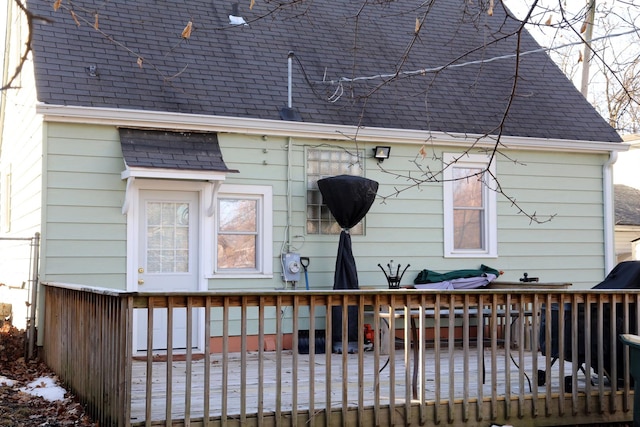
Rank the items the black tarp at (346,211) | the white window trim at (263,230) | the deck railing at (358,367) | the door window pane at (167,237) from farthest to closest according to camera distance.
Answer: the white window trim at (263,230), the black tarp at (346,211), the door window pane at (167,237), the deck railing at (358,367)

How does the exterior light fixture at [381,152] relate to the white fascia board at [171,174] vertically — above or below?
above

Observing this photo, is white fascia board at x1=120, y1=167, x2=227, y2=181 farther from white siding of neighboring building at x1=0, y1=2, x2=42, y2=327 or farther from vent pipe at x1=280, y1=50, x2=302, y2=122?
vent pipe at x1=280, y1=50, x2=302, y2=122

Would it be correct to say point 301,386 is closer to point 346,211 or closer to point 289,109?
point 346,211

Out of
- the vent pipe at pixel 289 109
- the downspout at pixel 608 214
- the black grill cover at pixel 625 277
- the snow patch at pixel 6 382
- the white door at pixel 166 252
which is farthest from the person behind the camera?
the downspout at pixel 608 214

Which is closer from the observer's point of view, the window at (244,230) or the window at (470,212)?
the window at (244,230)

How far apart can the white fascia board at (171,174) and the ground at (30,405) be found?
2.42 meters

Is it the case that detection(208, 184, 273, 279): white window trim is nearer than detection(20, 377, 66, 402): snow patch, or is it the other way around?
detection(20, 377, 66, 402): snow patch

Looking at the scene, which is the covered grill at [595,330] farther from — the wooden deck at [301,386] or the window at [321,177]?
the window at [321,177]

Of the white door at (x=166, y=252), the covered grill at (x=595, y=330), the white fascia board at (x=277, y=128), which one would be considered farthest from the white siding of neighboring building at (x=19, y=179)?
the covered grill at (x=595, y=330)

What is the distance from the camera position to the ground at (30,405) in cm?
702

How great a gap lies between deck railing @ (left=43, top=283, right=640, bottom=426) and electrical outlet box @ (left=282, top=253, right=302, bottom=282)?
2.19 meters

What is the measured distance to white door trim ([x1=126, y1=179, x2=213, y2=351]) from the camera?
1038cm

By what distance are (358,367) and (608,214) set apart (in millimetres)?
7915

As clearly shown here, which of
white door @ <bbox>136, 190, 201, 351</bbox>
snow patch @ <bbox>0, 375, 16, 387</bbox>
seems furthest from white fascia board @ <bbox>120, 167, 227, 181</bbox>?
snow patch @ <bbox>0, 375, 16, 387</bbox>
